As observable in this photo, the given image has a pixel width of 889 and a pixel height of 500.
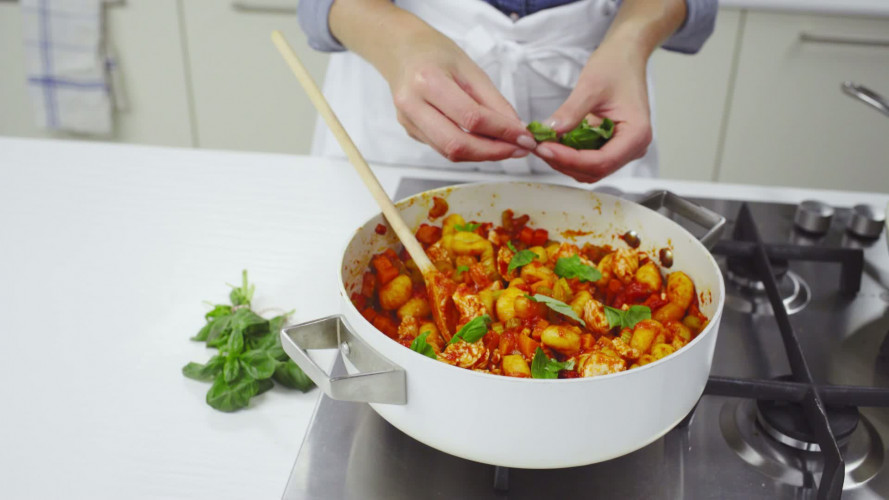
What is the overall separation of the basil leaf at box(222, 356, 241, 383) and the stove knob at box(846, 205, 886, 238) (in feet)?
Answer: 2.53

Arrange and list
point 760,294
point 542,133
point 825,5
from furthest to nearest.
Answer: point 825,5 < point 760,294 < point 542,133

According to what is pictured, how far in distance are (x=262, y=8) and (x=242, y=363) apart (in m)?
1.57

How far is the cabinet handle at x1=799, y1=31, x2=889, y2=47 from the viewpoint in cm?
190

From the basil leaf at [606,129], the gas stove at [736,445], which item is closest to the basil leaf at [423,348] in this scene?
the gas stove at [736,445]

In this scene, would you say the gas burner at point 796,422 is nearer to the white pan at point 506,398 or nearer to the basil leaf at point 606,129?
the white pan at point 506,398

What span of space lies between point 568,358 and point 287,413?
0.88 ft

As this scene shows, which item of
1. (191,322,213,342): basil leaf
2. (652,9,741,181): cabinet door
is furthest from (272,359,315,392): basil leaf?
(652,9,741,181): cabinet door

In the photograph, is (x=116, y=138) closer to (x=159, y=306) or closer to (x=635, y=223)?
(x=159, y=306)

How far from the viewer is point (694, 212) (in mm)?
789

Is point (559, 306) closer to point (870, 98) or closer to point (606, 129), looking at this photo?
point (606, 129)

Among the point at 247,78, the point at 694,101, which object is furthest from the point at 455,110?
the point at 247,78

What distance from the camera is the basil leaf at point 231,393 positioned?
0.70m

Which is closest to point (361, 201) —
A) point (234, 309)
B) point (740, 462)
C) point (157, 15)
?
point (234, 309)

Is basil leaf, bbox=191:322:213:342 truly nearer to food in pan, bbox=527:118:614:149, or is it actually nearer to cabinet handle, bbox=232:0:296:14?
food in pan, bbox=527:118:614:149
